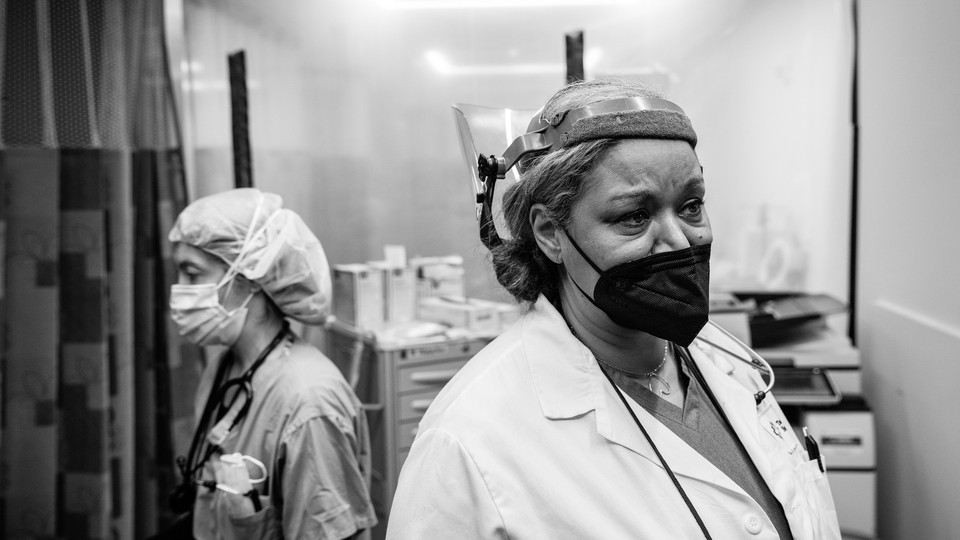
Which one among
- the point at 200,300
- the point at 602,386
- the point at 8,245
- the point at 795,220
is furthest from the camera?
the point at 795,220

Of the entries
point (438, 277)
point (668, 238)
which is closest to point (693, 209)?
point (668, 238)

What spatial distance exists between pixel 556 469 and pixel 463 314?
2.10m

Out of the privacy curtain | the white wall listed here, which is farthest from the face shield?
the privacy curtain

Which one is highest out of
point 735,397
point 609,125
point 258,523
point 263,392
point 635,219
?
point 609,125

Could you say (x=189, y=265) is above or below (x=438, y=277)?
above

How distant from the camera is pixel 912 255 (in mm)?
2150

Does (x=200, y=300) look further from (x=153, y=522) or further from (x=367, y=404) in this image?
(x=153, y=522)

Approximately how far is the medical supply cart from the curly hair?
63.1 inches

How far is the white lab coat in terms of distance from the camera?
0.92 meters

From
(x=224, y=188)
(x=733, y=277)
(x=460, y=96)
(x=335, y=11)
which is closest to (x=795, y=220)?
(x=733, y=277)

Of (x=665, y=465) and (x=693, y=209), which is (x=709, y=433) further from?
(x=693, y=209)

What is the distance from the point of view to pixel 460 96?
3832 mm

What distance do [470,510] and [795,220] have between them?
2.90 m

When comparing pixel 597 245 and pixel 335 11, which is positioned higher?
pixel 335 11
